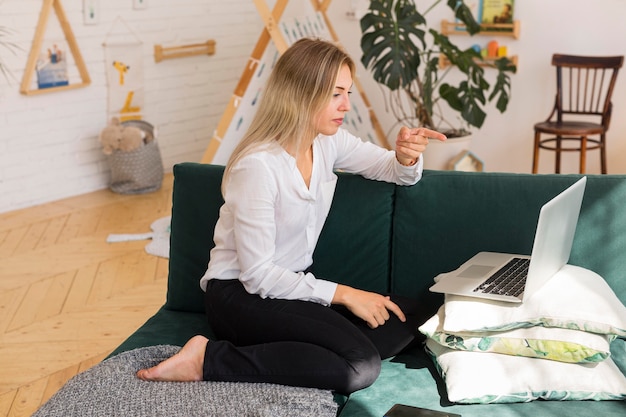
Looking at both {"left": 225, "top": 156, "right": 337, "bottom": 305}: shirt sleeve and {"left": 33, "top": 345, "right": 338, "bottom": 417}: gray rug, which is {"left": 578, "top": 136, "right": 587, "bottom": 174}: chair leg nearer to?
{"left": 225, "top": 156, "right": 337, "bottom": 305}: shirt sleeve

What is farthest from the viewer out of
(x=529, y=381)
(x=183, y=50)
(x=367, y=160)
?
(x=183, y=50)

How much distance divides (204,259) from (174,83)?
3765 millimetres

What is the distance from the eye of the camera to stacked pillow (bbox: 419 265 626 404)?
1864 mm

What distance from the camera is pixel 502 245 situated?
2.25 meters

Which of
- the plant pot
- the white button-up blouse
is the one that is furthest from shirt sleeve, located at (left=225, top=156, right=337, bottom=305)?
the plant pot

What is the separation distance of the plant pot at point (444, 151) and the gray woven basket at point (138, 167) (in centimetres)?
186

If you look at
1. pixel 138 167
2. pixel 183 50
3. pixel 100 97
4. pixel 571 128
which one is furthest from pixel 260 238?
pixel 183 50

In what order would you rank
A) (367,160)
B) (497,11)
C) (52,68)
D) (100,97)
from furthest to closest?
(100,97) → (497,11) → (52,68) → (367,160)

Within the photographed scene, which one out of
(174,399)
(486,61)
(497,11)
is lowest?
(174,399)

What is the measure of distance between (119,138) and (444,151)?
81.8 inches

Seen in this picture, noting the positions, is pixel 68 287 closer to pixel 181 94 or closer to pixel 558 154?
pixel 181 94

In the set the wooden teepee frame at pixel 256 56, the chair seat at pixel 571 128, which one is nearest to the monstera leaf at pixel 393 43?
the wooden teepee frame at pixel 256 56

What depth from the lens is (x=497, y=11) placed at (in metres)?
5.37

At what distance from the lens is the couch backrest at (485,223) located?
2201 mm
